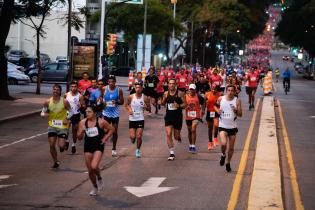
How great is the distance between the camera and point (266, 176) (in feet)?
51.5

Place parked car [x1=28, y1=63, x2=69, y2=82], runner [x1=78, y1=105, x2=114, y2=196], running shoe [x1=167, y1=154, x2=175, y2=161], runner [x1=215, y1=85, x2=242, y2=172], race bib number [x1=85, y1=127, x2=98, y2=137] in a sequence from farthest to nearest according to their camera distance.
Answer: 1. parked car [x1=28, y1=63, x2=69, y2=82]
2. running shoe [x1=167, y1=154, x2=175, y2=161]
3. runner [x1=215, y1=85, x2=242, y2=172]
4. race bib number [x1=85, y1=127, x2=98, y2=137]
5. runner [x1=78, y1=105, x2=114, y2=196]

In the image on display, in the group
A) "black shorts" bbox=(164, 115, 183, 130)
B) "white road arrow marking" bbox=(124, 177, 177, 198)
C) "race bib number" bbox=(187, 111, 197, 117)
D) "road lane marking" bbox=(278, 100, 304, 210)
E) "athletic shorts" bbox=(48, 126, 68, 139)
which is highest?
"race bib number" bbox=(187, 111, 197, 117)

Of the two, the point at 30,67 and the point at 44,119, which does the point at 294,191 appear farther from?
the point at 30,67

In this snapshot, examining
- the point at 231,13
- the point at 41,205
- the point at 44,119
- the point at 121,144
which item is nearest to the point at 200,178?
the point at 41,205

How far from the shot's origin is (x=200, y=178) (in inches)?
609

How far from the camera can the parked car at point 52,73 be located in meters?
55.5

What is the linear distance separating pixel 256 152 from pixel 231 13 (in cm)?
6806

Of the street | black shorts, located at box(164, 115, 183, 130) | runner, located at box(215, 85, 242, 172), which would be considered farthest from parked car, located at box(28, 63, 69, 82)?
runner, located at box(215, 85, 242, 172)

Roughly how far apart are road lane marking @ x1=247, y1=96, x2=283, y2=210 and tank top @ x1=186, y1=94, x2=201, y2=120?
1.86m

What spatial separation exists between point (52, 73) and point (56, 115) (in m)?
39.7

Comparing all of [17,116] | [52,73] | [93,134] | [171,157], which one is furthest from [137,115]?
[52,73]

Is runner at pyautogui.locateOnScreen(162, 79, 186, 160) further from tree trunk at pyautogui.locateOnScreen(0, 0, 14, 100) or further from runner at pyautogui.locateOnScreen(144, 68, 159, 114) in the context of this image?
tree trunk at pyautogui.locateOnScreen(0, 0, 14, 100)

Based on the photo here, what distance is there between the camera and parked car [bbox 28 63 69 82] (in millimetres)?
55531

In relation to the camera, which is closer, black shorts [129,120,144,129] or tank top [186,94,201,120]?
black shorts [129,120,144,129]
